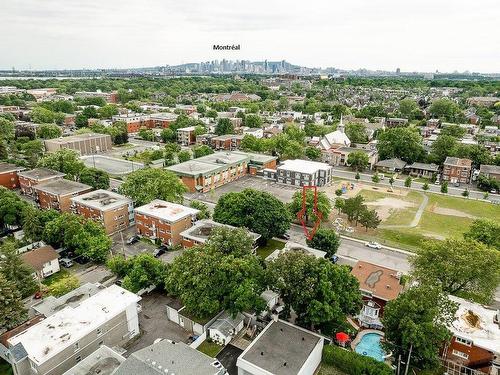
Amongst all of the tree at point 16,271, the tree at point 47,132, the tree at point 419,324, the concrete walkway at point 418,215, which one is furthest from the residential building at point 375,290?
the tree at point 47,132

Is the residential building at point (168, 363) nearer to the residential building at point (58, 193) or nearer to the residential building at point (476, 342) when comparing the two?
the residential building at point (476, 342)

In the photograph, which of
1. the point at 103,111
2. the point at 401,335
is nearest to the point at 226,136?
the point at 103,111

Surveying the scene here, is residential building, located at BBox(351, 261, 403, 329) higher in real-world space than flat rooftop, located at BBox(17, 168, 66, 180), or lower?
lower

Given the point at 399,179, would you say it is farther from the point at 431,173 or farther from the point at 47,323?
the point at 47,323

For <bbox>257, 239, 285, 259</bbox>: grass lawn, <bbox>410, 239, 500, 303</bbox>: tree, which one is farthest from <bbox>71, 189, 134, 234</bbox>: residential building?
<bbox>410, 239, 500, 303</bbox>: tree

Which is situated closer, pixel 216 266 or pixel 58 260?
pixel 216 266

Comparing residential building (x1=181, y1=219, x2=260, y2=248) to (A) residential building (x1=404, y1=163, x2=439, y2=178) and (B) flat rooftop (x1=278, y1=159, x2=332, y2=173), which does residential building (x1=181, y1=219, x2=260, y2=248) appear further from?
(A) residential building (x1=404, y1=163, x2=439, y2=178)

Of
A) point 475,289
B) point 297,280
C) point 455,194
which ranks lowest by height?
point 455,194

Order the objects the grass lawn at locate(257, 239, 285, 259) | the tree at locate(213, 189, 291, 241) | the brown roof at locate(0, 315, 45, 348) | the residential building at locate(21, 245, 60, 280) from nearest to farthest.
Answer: the brown roof at locate(0, 315, 45, 348) < the residential building at locate(21, 245, 60, 280) < the tree at locate(213, 189, 291, 241) < the grass lawn at locate(257, 239, 285, 259)
